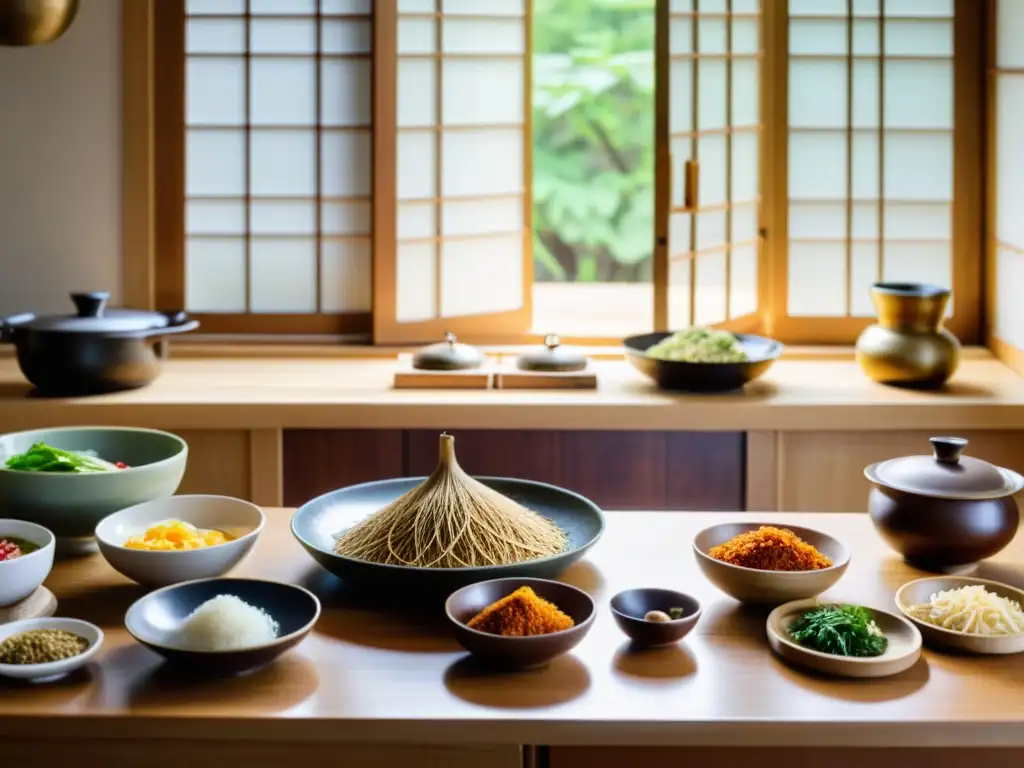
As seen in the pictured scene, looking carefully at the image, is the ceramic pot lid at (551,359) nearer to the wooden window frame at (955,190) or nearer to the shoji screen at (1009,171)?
the wooden window frame at (955,190)

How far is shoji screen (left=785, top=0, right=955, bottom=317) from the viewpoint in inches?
161

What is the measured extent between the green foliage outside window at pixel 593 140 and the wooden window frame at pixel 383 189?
14.7 feet

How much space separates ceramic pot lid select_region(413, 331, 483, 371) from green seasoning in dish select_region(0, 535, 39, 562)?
187 cm

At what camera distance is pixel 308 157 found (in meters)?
4.16

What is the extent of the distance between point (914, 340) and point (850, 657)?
2114 mm

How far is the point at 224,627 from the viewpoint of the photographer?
1.53 metres

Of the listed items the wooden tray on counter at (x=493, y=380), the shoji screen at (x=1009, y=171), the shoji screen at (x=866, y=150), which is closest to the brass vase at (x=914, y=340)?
the shoji screen at (x=1009, y=171)

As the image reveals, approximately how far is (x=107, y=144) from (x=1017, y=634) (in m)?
3.29

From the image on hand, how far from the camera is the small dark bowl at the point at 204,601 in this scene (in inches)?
58.8

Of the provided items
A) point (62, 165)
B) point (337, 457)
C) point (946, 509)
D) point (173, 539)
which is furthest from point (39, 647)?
point (62, 165)

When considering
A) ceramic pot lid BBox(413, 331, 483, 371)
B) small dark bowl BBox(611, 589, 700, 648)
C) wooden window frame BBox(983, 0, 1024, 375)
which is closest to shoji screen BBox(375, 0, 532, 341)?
ceramic pot lid BBox(413, 331, 483, 371)

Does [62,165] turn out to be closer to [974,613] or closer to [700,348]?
[700,348]

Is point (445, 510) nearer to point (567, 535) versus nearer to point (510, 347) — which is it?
point (567, 535)

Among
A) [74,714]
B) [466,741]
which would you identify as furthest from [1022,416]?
[74,714]
